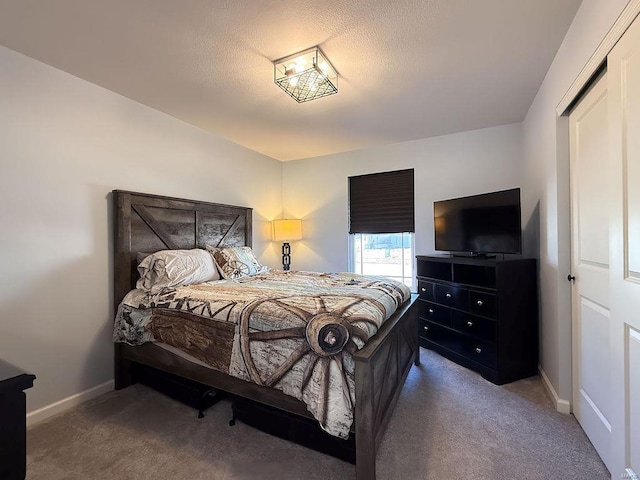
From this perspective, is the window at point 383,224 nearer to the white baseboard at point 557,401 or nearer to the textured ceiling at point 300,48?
the textured ceiling at point 300,48

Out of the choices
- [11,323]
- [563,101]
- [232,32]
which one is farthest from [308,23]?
[11,323]

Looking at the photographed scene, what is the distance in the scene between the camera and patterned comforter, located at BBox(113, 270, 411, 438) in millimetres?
1435

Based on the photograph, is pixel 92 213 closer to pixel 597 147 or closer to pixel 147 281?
pixel 147 281

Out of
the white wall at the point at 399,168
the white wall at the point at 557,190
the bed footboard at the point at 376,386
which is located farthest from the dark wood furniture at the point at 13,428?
the white wall at the point at 399,168

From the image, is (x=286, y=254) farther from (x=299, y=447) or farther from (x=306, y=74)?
(x=299, y=447)

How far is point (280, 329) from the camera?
1.61m

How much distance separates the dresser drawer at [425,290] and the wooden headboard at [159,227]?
232 centimetres

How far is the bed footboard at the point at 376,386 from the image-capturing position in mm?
1367

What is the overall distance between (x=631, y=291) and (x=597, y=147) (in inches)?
36.2

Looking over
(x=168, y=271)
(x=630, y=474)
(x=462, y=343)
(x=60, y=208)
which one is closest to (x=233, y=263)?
(x=168, y=271)

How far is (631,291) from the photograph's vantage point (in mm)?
1162

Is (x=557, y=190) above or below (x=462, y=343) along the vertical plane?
above

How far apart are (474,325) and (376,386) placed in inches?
61.5

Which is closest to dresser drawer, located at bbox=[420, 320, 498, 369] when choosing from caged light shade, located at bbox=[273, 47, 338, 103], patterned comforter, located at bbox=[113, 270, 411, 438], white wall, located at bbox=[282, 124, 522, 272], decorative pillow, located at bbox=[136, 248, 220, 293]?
patterned comforter, located at bbox=[113, 270, 411, 438]
